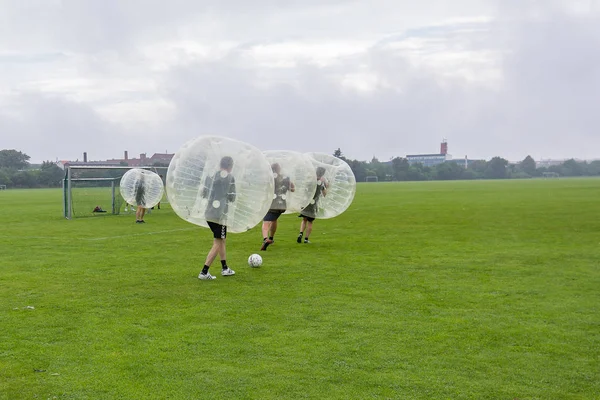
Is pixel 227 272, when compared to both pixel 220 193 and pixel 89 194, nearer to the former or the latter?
pixel 220 193

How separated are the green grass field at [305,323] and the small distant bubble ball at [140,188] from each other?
858cm

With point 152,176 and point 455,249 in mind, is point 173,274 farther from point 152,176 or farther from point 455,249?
point 152,176

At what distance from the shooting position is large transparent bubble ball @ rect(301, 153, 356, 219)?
1602cm

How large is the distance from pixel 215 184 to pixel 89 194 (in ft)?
66.0

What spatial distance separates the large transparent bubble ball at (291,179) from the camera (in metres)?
14.7

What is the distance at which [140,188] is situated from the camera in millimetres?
24375

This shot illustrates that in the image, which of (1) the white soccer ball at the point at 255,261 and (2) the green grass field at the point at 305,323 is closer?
(2) the green grass field at the point at 305,323

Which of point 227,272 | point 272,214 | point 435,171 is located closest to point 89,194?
point 272,214

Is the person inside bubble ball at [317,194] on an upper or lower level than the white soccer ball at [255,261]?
upper

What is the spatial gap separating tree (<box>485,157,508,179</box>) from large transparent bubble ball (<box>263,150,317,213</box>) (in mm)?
178213

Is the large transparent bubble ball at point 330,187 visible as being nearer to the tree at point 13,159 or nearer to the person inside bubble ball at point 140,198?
the person inside bubble ball at point 140,198

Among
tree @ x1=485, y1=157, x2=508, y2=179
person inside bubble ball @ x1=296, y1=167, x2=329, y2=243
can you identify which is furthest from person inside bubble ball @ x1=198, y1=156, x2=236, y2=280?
tree @ x1=485, y1=157, x2=508, y2=179

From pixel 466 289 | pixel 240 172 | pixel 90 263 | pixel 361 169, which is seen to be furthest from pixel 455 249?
pixel 361 169

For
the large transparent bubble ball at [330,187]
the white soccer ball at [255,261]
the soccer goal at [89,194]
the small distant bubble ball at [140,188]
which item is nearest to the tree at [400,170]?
the soccer goal at [89,194]
